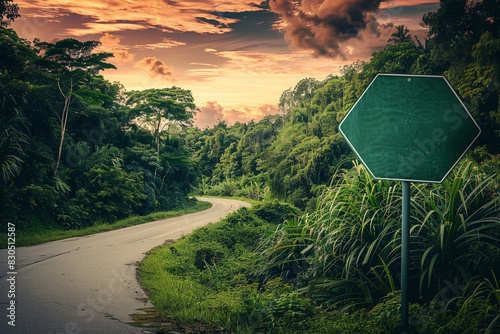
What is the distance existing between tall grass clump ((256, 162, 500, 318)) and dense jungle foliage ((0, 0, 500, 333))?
0.07ft

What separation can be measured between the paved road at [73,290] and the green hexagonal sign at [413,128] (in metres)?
2.98

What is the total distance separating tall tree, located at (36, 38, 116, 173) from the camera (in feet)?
47.7

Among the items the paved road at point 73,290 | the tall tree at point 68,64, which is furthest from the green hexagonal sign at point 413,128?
the tall tree at point 68,64

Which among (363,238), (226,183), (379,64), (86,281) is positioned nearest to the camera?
(363,238)

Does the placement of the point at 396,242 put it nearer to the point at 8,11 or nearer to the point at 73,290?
the point at 73,290

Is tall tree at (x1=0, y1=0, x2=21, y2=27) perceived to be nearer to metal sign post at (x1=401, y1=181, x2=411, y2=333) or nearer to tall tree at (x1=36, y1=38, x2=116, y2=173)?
tall tree at (x1=36, y1=38, x2=116, y2=173)

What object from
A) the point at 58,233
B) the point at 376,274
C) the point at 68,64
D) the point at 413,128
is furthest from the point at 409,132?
the point at 68,64

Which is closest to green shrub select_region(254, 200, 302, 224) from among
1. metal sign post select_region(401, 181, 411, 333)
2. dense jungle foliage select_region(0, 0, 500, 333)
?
dense jungle foliage select_region(0, 0, 500, 333)

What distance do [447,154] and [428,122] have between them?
0.24 metres

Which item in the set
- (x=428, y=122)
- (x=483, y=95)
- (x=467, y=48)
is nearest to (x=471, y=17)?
(x=467, y=48)

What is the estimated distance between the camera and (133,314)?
4.21m

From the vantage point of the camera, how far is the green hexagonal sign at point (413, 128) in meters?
2.29

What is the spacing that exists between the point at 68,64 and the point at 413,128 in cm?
1607

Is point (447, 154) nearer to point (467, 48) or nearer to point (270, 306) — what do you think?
point (270, 306)
